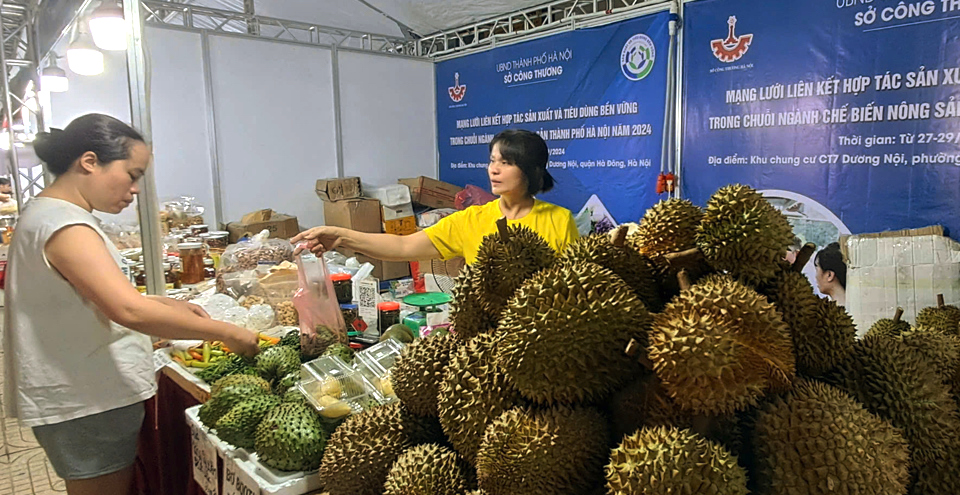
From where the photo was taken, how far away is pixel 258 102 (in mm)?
5918

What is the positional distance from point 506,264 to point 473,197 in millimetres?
4747

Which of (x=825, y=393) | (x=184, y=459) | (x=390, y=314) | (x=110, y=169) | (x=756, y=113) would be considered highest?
(x=756, y=113)

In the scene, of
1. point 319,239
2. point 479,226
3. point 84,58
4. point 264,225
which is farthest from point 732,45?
point 84,58

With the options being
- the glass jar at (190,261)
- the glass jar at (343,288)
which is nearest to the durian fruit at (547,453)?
the glass jar at (343,288)

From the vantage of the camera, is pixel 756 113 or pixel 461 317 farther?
pixel 756 113

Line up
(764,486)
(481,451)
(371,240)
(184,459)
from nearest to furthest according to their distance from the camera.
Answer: (764,486), (481,451), (184,459), (371,240)

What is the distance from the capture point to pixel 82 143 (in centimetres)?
166

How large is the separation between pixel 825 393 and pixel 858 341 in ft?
0.64

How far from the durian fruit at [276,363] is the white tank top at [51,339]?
1.32 feet

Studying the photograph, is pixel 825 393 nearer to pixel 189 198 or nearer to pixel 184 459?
pixel 184 459

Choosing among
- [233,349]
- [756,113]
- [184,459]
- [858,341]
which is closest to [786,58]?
[756,113]

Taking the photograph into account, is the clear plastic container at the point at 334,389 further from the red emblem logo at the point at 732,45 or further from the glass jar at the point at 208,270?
the red emblem logo at the point at 732,45

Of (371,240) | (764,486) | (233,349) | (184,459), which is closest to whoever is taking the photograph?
(764,486)

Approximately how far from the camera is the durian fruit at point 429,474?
936mm
